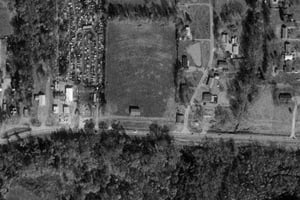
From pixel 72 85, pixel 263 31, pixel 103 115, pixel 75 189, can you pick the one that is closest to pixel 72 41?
pixel 72 85

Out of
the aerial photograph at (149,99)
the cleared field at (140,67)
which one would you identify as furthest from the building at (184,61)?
the cleared field at (140,67)

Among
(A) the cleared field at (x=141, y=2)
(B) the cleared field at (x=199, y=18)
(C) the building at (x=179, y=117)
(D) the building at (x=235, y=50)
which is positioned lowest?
(C) the building at (x=179, y=117)

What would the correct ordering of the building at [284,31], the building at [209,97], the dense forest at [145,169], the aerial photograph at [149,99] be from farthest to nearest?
1. the building at [209,97]
2. the building at [284,31]
3. the aerial photograph at [149,99]
4. the dense forest at [145,169]

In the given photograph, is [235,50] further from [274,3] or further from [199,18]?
[274,3]

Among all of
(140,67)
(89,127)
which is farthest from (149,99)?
(89,127)

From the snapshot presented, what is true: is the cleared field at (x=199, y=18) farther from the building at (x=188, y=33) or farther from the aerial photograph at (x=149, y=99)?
the building at (x=188, y=33)

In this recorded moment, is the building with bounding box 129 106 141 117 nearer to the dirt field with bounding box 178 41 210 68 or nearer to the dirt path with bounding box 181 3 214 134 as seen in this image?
the dirt path with bounding box 181 3 214 134

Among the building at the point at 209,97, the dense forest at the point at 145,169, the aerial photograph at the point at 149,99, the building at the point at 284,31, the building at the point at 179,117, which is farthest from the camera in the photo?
the building at the point at 179,117
